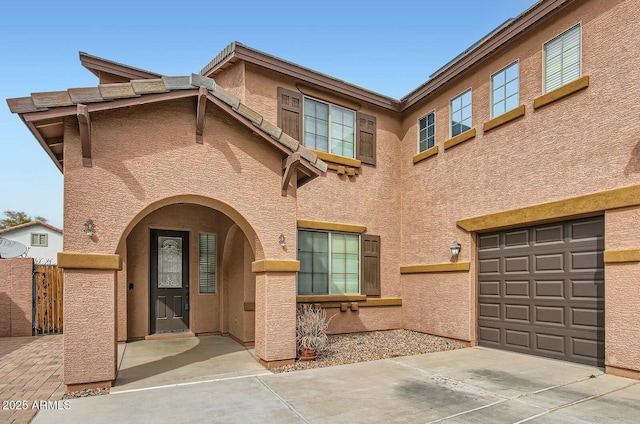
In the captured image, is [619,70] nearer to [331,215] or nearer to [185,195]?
[331,215]

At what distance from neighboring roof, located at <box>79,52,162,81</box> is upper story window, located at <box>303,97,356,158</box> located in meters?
4.06

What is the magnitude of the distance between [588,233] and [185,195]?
23.6ft

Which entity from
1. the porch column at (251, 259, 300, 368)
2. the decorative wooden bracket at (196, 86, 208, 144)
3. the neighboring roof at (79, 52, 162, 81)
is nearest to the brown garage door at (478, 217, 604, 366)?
the porch column at (251, 259, 300, 368)

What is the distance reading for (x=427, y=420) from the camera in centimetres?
472

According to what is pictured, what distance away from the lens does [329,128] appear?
1098cm

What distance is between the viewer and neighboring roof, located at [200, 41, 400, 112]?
947cm

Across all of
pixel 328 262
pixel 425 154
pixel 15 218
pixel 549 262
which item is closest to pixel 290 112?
pixel 425 154

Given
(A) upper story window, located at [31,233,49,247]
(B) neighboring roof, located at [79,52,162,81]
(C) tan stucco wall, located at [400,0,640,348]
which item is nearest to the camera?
(C) tan stucco wall, located at [400,0,640,348]

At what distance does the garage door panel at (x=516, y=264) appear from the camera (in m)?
8.34

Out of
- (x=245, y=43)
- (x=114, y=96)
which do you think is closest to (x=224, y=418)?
(x=114, y=96)

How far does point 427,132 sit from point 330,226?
3.96 m

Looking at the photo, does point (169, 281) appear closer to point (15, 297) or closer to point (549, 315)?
point (15, 297)

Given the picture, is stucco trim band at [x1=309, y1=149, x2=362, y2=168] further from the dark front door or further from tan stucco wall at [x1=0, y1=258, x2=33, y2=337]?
tan stucco wall at [x1=0, y1=258, x2=33, y2=337]

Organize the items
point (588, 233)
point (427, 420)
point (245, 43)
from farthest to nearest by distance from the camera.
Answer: point (245, 43) → point (588, 233) → point (427, 420)
